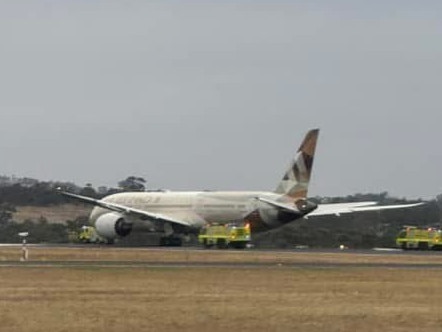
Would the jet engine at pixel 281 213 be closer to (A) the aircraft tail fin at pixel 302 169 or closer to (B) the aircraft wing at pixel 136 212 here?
(A) the aircraft tail fin at pixel 302 169

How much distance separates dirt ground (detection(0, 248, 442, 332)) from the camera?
25.0 m

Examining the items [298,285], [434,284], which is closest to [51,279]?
[298,285]

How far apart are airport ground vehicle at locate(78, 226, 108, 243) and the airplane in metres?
0.96

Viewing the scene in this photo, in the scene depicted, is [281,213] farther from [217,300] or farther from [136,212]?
[217,300]

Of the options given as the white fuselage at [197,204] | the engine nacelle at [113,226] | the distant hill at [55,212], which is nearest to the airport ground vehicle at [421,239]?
the white fuselage at [197,204]

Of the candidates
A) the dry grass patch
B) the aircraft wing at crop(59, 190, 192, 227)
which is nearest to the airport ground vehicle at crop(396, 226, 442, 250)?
the aircraft wing at crop(59, 190, 192, 227)

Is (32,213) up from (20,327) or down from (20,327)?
up

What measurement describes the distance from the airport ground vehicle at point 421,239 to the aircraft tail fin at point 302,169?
788 cm

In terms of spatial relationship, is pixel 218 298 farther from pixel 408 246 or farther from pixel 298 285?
pixel 408 246

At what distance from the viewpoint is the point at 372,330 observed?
24.2m

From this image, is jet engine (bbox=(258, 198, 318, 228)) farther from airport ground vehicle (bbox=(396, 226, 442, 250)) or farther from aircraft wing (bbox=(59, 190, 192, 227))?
aircraft wing (bbox=(59, 190, 192, 227))

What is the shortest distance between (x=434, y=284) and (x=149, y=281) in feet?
28.0

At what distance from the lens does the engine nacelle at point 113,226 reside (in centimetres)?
9369

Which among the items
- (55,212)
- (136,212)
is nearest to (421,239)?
(136,212)
